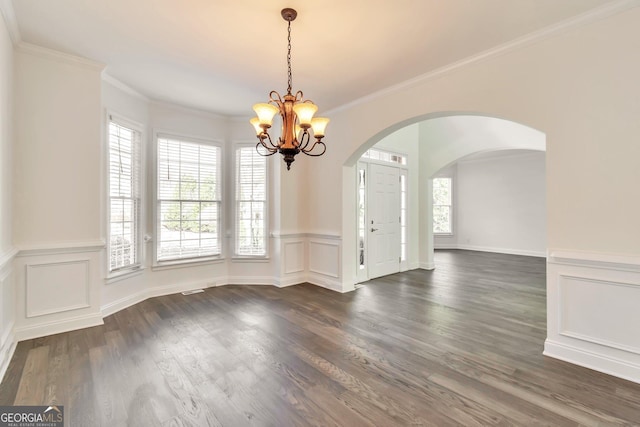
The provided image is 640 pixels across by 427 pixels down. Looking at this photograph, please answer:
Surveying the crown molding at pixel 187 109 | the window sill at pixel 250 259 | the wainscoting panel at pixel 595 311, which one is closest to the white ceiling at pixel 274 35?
the crown molding at pixel 187 109

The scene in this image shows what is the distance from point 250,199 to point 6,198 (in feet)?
9.71

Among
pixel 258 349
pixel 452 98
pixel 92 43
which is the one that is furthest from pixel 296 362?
pixel 92 43

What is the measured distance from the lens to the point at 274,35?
2662 mm

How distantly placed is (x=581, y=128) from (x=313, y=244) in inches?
149

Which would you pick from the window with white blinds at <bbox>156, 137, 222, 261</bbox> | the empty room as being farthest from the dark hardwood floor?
the window with white blinds at <bbox>156, 137, 222, 261</bbox>

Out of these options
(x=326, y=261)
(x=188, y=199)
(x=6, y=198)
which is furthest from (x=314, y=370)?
(x=188, y=199)

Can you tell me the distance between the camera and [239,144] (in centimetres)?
507

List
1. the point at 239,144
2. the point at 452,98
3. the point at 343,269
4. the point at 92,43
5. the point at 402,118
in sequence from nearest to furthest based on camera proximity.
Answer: the point at 92,43, the point at 452,98, the point at 402,118, the point at 343,269, the point at 239,144

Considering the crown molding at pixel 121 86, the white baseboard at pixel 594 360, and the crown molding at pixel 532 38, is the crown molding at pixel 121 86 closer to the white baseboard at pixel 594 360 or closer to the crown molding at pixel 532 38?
the crown molding at pixel 532 38

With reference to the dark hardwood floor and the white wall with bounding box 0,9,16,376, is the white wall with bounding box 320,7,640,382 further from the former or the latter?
the white wall with bounding box 0,9,16,376

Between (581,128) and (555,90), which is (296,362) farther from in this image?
(555,90)

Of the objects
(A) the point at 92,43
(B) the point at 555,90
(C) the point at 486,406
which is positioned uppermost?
(A) the point at 92,43

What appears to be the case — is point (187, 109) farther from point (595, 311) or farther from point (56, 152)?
point (595, 311)

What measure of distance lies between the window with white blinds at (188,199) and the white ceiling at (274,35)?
1.19m
